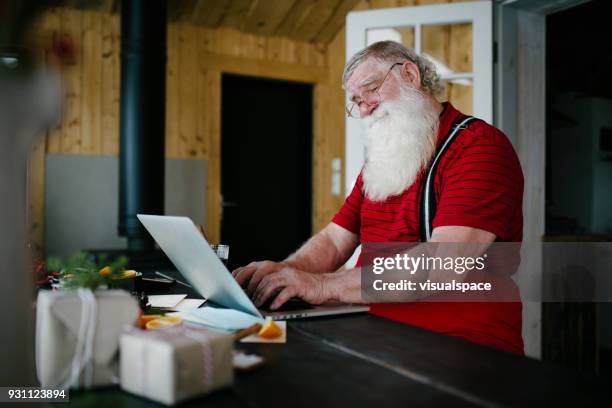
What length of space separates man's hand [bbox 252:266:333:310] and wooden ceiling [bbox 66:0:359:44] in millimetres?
3037

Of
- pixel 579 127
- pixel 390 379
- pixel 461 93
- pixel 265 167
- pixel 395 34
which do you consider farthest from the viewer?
pixel 579 127

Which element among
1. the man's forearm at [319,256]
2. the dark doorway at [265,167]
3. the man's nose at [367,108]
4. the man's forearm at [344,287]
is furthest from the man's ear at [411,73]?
the dark doorway at [265,167]

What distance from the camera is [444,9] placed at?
2.87 meters

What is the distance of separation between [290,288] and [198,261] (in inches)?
8.1

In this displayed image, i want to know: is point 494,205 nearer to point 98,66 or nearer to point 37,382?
point 37,382

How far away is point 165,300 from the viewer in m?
1.22

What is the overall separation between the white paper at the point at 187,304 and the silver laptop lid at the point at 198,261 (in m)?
0.02

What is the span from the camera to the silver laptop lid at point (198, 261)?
95 cm

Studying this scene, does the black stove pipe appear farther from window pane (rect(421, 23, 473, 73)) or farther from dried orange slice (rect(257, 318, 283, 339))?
dried orange slice (rect(257, 318, 283, 339))

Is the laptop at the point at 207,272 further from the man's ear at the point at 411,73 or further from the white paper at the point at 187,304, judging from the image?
the man's ear at the point at 411,73

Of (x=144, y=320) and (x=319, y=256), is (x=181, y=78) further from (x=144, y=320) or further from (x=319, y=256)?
(x=144, y=320)

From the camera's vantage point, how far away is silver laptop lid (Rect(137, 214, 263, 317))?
946 mm

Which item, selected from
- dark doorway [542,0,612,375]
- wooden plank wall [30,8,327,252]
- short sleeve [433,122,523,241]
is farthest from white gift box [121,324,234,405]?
dark doorway [542,0,612,375]

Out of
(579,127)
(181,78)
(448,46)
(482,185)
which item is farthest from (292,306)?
(579,127)
